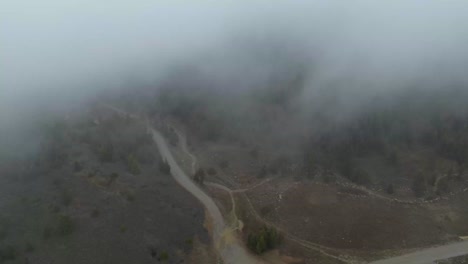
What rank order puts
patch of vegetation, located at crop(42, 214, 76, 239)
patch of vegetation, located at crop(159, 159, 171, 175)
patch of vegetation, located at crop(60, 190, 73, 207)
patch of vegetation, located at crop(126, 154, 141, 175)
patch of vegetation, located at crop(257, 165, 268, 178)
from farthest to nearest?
patch of vegetation, located at crop(257, 165, 268, 178), patch of vegetation, located at crop(159, 159, 171, 175), patch of vegetation, located at crop(126, 154, 141, 175), patch of vegetation, located at crop(60, 190, 73, 207), patch of vegetation, located at crop(42, 214, 76, 239)

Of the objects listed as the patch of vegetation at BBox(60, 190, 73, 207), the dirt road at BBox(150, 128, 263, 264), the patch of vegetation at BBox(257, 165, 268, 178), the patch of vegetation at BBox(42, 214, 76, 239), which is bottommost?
the dirt road at BBox(150, 128, 263, 264)

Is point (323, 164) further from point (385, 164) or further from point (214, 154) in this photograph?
point (214, 154)

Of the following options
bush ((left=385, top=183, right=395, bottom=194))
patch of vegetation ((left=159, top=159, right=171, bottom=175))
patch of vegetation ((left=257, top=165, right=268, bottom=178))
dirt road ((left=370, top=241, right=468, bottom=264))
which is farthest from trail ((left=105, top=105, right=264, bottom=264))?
bush ((left=385, top=183, right=395, bottom=194))

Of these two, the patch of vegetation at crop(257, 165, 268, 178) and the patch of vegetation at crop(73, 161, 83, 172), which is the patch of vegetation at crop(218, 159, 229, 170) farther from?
the patch of vegetation at crop(73, 161, 83, 172)

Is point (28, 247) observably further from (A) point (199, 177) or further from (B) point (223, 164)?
(B) point (223, 164)

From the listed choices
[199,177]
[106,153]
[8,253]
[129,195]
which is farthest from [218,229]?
[8,253]

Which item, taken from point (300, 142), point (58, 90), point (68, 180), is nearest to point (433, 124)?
point (300, 142)
